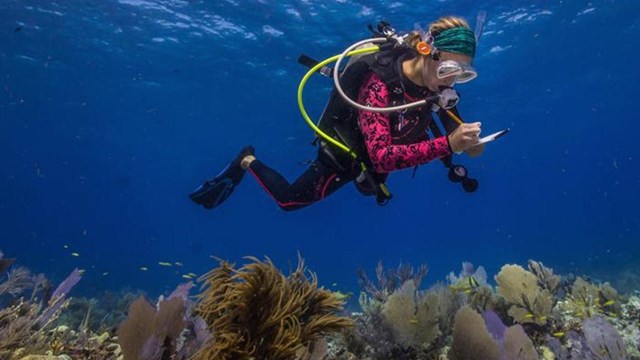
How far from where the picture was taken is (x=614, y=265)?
28.3 meters

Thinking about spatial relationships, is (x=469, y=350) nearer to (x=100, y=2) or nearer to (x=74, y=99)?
(x=100, y=2)

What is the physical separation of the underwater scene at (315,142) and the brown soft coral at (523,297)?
0.03 metres

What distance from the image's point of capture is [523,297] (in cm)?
515

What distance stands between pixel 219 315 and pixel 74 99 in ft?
125

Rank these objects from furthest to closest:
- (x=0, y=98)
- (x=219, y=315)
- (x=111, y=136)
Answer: (x=111, y=136) → (x=0, y=98) → (x=219, y=315)

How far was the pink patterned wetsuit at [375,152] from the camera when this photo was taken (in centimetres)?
423

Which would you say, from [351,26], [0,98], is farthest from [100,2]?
[0,98]

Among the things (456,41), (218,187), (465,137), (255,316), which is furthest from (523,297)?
(218,187)

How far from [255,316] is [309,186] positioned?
9.81 ft

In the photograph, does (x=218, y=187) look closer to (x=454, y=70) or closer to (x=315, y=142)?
(x=315, y=142)

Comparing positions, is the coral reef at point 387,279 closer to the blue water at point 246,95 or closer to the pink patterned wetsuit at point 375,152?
the pink patterned wetsuit at point 375,152

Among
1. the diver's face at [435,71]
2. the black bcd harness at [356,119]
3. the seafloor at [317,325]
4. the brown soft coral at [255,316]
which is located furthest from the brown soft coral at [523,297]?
the brown soft coral at [255,316]

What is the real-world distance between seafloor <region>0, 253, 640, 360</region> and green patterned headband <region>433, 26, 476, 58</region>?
2.58 metres

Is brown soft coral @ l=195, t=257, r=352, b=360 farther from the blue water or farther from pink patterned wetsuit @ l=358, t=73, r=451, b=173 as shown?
pink patterned wetsuit @ l=358, t=73, r=451, b=173
